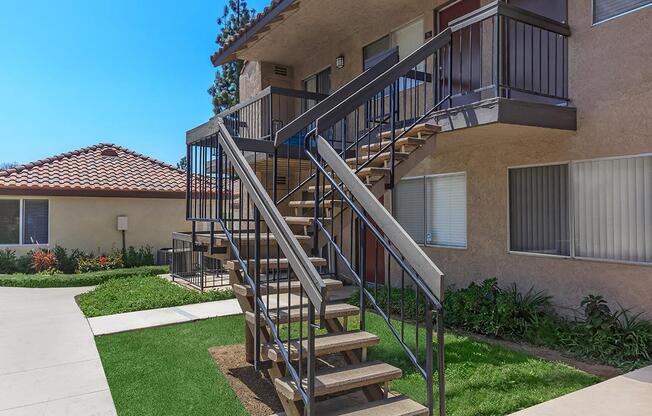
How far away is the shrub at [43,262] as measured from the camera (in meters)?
12.0

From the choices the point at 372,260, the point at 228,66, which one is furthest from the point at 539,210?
the point at 228,66

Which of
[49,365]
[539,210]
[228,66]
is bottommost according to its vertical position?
[49,365]

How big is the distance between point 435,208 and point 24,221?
1150 cm

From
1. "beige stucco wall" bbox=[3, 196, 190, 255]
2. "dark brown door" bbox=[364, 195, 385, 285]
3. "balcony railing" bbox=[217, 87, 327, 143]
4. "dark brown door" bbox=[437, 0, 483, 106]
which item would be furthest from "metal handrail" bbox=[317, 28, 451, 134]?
"beige stucco wall" bbox=[3, 196, 190, 255]

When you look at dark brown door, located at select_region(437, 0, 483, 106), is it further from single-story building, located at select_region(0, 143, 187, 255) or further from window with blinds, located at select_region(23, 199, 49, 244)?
window with blinds, located at select_region(23, 199, 49, 244)

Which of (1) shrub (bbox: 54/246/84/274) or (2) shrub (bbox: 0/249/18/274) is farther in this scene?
(1) shrub (bbox: 54/246/84/274)

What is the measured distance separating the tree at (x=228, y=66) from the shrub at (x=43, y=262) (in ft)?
56.7

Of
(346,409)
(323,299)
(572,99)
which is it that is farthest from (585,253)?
(323,299)

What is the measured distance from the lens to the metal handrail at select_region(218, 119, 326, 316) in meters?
2.78

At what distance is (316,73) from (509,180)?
20.4 ft

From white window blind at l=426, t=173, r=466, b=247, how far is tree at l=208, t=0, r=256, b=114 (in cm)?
2173

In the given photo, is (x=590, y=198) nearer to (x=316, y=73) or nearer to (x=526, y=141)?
(x=526, y=141)

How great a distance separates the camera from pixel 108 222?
13648mm

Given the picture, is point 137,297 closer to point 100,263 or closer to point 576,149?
point 100,263
